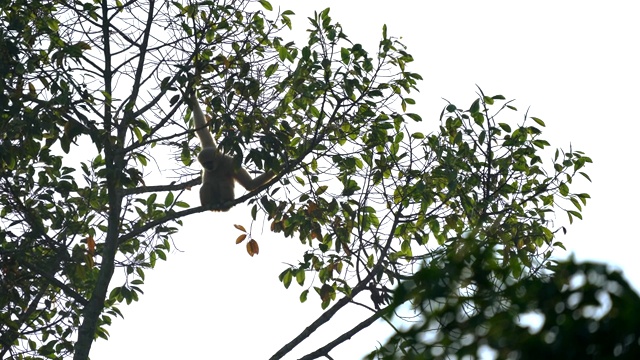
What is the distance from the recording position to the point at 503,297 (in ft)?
7.18

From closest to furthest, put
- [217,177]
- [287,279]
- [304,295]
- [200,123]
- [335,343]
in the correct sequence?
[335,343], [287,279], [304,295], [200,123], [217,177]

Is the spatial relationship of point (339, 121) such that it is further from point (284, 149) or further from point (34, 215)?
point (34, 215)

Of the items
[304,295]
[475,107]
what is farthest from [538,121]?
[304,295]

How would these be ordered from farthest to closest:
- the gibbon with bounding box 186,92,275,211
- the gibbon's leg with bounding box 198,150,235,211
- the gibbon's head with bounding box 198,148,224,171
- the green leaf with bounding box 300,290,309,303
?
the gibbon's leg with bounding box 198,150,235,211, the gibbon with bounding box 186,92,275,211, the gibbon's head with bounding box 198,148,224,171, the green leaf with bounding box 300,290,309,303

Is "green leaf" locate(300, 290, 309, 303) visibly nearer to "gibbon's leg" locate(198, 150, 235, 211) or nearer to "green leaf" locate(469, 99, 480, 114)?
"green leaf" locate(469, 99, 480, 114)

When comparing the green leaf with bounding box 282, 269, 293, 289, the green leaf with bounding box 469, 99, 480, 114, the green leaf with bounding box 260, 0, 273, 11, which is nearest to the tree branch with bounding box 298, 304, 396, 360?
the green leaf with bounding box 282, 269, 293, 289

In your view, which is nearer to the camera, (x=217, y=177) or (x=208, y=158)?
(x=208, y=158)

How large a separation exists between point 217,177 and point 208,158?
3.21ft

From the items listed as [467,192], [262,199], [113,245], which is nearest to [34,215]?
[113,245]

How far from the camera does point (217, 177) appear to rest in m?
12.1

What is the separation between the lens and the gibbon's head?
11.1 meters

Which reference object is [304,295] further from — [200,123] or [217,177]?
[217,177]

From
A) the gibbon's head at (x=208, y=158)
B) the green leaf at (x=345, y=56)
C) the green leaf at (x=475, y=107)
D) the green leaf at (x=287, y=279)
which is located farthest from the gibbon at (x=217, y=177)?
the green leaf at (x=475, y=107)

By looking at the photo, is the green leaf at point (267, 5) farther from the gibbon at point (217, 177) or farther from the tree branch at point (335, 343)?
the tree branch at point (335, 343)
